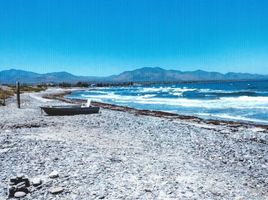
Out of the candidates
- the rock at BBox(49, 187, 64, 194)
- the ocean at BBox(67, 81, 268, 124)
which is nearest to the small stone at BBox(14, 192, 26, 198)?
the rock at BBox(49, 187, 64, 194)

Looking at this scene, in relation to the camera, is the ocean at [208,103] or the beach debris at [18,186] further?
the ocean at [208,103]

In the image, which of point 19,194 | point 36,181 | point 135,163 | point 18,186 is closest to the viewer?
point 19,194

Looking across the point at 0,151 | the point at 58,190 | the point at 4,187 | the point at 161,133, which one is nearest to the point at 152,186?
the point at 58,190

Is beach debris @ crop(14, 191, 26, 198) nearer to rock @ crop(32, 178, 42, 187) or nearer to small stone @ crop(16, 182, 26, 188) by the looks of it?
small stone @ crop(16, 182, 26, 188)

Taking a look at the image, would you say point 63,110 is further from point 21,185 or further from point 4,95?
point 4,95

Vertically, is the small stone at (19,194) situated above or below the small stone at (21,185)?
below

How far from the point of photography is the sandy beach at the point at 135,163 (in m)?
7.93

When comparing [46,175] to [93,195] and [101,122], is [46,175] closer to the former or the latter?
[93,195]

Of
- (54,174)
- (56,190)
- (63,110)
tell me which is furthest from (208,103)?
(56,190)

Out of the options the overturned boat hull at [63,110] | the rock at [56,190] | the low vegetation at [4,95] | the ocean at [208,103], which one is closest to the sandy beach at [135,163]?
the rock at [56,190]

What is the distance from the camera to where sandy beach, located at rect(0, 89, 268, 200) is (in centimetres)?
793

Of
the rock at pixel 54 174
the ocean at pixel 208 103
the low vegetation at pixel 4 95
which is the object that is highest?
the rock at pixel 54 174

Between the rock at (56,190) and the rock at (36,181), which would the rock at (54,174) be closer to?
the rock at (36,181)

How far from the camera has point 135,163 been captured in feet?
32.4
